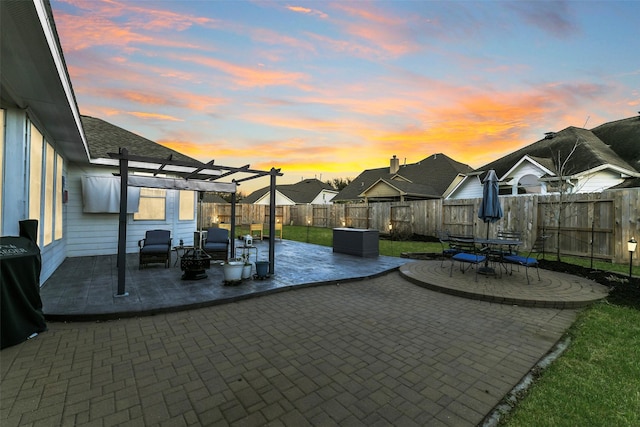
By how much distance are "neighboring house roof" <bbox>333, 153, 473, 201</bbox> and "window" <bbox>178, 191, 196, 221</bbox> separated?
1572 centimetres

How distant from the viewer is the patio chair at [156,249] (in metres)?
6.62

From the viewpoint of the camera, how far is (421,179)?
82.7 ft

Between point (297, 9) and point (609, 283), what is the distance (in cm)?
1006

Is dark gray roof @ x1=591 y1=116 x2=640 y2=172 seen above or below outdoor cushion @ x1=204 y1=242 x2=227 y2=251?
above

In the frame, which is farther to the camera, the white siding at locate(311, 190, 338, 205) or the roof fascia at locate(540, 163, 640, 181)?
the white siding at locate(311, 190, 338, 205)

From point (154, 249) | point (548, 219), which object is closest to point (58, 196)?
point (154, 249)

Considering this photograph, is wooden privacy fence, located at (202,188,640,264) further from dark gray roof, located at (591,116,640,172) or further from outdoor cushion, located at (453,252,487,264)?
dark gray roof, located at (591,116,640,172)

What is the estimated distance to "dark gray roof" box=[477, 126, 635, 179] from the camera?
13508mm

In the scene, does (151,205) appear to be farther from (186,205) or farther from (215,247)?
(215,247)

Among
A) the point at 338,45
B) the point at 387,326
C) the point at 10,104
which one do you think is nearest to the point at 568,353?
the point at 387,326

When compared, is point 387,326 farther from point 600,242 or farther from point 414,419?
point 600,242

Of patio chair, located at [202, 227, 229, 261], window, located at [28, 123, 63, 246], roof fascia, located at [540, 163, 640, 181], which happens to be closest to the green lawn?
patio chair, located at [202, 227, 229, 261]

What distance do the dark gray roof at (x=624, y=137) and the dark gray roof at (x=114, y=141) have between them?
912 inches

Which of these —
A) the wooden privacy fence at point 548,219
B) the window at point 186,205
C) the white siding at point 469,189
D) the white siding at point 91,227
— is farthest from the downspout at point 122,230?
the white siding at point 469,189
